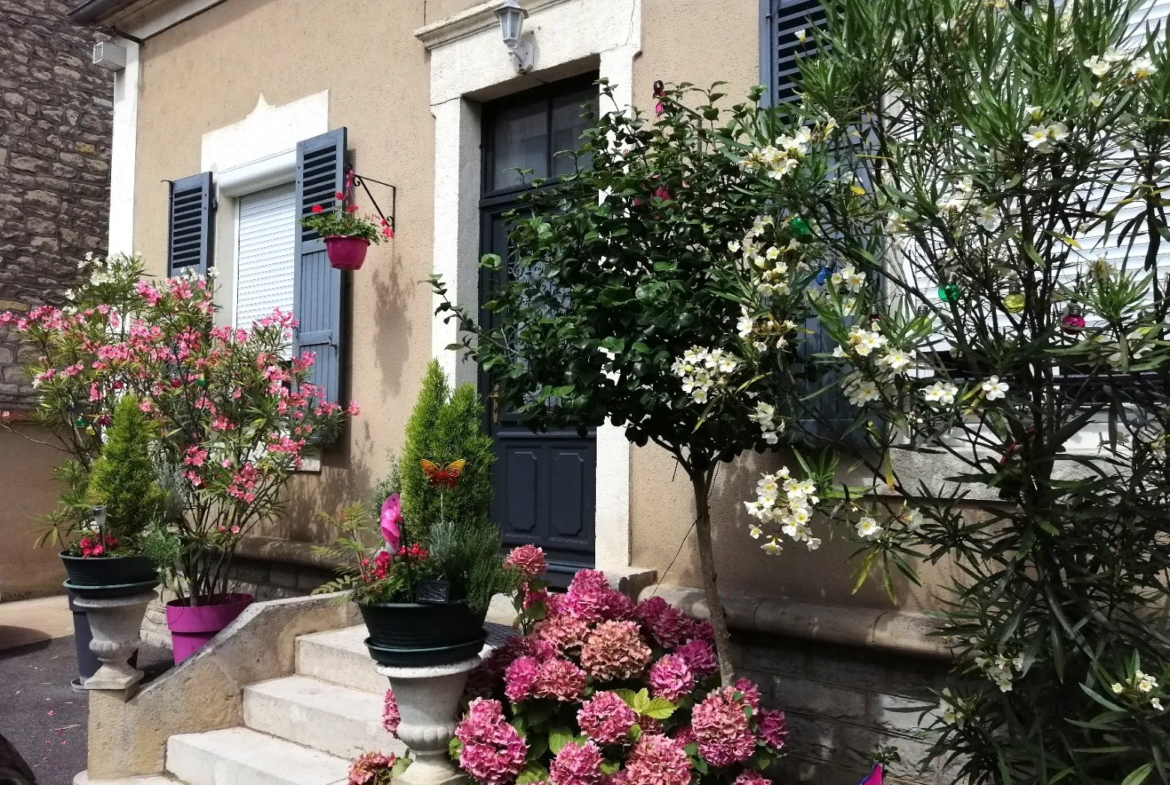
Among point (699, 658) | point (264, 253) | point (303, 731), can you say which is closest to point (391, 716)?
point (303, 731)

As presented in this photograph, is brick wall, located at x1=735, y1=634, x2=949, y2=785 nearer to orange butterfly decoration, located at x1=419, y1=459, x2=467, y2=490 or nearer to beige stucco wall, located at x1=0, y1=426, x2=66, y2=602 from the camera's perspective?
orange butterfly decoration, located at x1=419, y1=459, x2=467, y2=490

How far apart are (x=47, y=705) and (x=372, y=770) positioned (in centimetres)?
311

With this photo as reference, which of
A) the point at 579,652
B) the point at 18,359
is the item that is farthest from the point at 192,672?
the point at 18,359

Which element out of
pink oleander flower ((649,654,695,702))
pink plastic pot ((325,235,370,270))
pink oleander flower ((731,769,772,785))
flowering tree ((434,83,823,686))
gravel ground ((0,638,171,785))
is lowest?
gravel ground ((0,638,171,785))

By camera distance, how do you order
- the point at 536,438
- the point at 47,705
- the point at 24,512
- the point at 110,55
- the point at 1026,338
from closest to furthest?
the point at 1026,338, the point at 536,438, the point at 47,705, the point at 110,55, the point at 24,512

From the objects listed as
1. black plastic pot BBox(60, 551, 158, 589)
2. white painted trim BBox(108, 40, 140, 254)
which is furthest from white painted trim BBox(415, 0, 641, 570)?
white painted trim BBox(108, 40, 140, 254)

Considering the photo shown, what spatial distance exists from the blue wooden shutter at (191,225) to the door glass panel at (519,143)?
247 cm

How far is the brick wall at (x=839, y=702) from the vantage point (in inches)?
136

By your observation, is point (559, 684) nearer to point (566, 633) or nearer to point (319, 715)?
point (566, 633)

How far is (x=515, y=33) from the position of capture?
4.93 meters

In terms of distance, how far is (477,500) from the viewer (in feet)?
12.5

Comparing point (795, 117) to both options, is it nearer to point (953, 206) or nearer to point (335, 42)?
point (953, 206)

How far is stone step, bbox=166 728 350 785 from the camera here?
12.7ft

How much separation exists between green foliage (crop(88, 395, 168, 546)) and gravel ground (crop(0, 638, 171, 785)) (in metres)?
0.79
